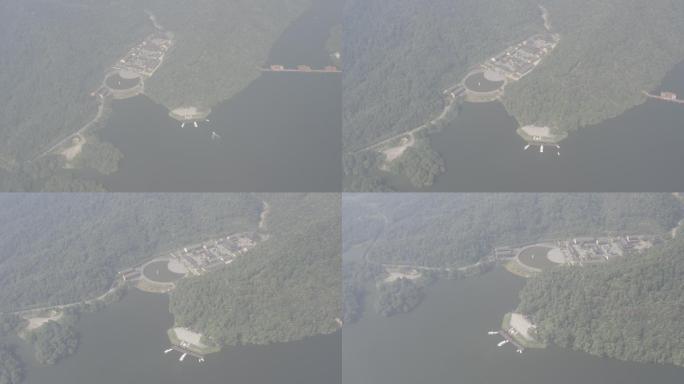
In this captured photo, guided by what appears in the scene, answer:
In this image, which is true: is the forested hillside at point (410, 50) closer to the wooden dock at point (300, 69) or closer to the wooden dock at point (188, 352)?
the wooden dock at point (300, 69)

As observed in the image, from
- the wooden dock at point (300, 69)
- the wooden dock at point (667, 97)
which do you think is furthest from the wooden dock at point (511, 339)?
the wooden dock at point (300, 69)

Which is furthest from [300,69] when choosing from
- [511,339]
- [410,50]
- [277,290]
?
[511,339]

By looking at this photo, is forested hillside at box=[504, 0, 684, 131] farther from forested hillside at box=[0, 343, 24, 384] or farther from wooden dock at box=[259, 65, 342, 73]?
forested hillside at box=[0, 343, 24, 384]

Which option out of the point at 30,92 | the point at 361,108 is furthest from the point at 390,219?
the point at 30,92

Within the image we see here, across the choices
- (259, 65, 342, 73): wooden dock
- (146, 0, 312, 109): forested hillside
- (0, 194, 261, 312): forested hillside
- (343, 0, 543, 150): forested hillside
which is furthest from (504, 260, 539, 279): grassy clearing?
(146, 0, 312, 109): forested hillside

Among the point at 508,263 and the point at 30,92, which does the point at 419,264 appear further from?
the point at 30,92

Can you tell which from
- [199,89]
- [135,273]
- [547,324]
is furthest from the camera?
[199,89]

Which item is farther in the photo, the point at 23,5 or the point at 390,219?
the point at 23,5
